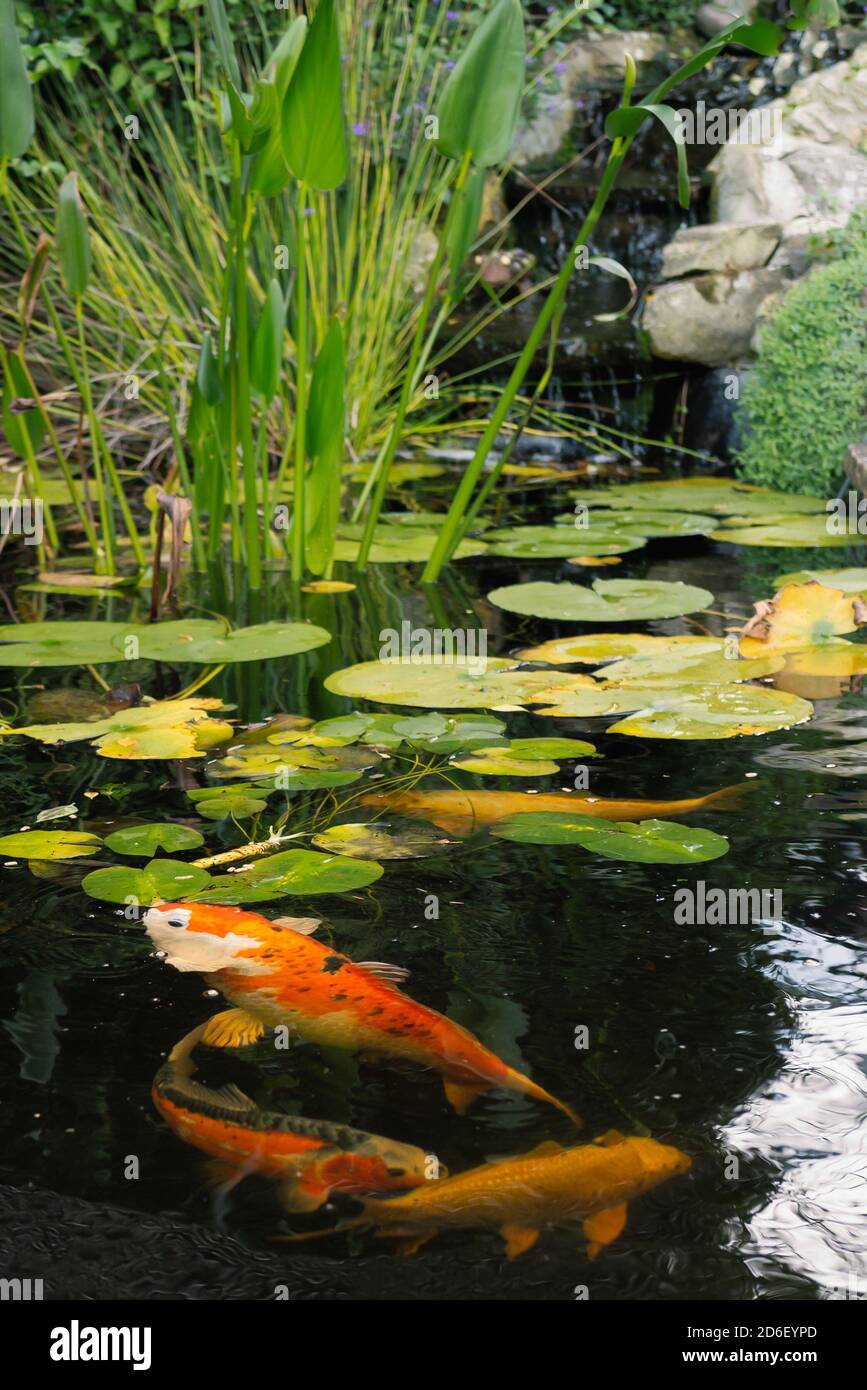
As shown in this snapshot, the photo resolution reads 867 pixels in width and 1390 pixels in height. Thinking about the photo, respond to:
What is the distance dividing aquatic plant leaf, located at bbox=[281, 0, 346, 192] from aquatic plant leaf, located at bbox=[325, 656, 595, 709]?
3.66ft

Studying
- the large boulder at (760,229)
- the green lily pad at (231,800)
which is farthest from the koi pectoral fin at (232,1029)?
the large boulder at (760,229)

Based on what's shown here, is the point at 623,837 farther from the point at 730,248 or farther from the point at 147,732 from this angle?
the point at 730,248

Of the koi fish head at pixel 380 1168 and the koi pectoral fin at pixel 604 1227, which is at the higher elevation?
the koi fish head at pixel 380 1168

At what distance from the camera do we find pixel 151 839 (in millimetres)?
2166

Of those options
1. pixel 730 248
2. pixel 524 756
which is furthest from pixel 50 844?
pixel 730 248

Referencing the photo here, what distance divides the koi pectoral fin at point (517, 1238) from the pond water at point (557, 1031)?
0.01 meters

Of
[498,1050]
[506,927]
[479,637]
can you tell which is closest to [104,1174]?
[498,1050]

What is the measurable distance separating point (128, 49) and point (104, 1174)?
6061 mm

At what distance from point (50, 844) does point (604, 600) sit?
1.73m

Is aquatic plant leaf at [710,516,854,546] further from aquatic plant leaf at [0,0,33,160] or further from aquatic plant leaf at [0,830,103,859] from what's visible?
aquatic plant leaf at [0,830,103,859]

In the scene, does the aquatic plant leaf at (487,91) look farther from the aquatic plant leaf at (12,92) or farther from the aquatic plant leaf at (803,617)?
the aquatic plant leaf at (803,617)

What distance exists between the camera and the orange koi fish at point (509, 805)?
2.25m

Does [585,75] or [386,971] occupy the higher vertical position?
[585,75]
